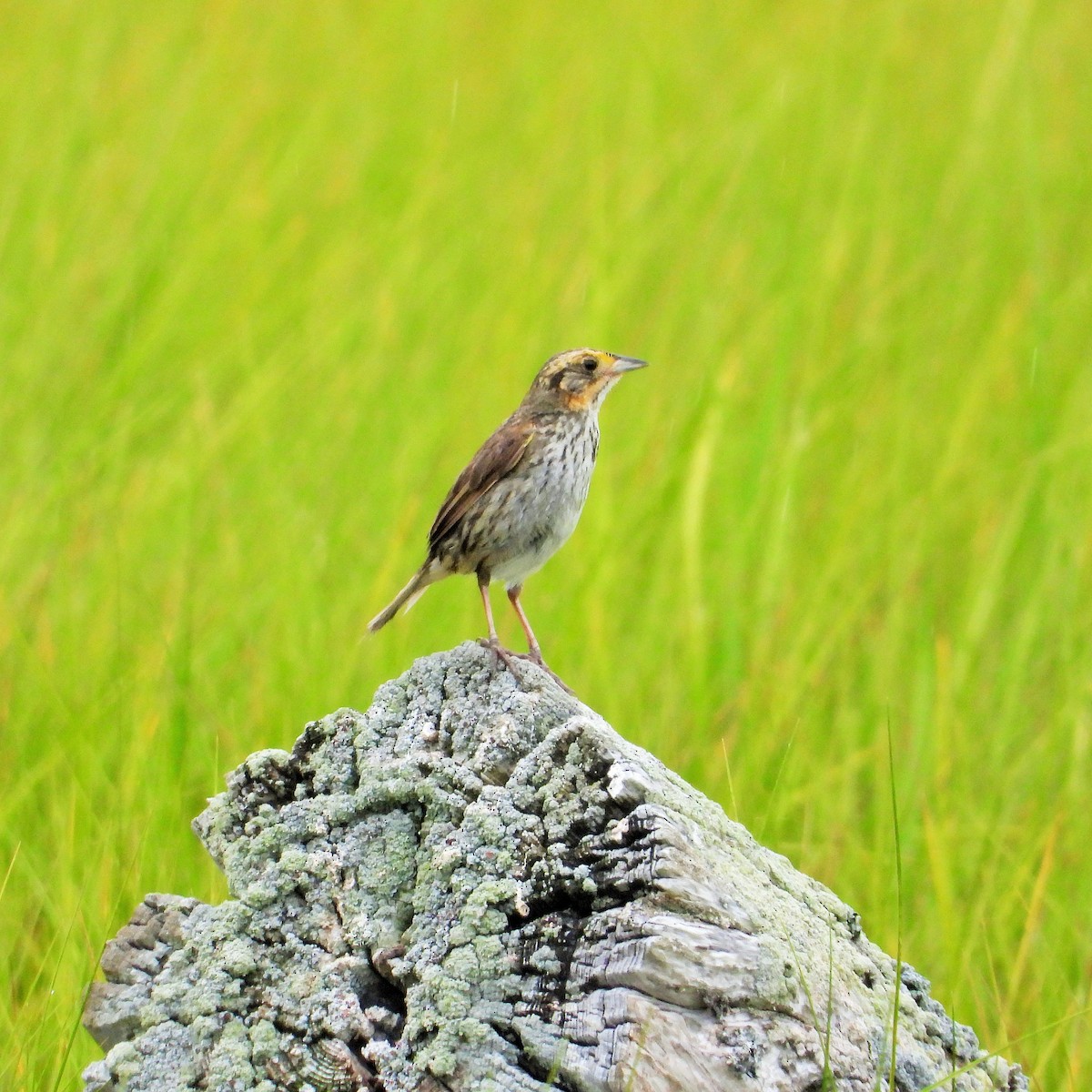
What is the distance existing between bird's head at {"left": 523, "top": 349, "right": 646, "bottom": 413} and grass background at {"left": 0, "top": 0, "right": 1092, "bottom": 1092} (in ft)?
3.23

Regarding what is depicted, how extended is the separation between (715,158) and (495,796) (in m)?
6.37

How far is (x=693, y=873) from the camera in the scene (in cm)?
227

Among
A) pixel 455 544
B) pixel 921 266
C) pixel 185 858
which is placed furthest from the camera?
pixel 921 266

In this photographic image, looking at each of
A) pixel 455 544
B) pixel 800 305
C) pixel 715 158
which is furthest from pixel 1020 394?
pixel 455 544

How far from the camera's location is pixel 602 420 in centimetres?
637

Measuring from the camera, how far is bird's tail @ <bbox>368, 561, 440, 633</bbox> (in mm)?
4219

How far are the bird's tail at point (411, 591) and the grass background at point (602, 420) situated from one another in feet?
1.27

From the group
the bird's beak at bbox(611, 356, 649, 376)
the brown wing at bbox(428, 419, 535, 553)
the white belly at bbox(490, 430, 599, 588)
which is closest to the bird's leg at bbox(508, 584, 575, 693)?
the white belly at bbox(490, 430, 599, 588)

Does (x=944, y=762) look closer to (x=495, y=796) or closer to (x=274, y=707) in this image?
(x=274, y=707)

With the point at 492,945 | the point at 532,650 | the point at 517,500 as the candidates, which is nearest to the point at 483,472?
the point at 517,500

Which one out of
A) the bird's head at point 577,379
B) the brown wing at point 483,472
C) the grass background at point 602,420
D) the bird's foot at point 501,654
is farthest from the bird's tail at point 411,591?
the bird's foot at point 501,654

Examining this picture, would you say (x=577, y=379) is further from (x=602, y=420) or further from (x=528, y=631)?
(x=602, y=420)

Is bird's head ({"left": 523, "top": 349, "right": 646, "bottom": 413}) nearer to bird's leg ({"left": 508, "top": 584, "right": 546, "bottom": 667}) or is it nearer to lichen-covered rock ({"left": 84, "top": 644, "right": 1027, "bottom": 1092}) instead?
bird's leg ({"left": 508, "top": 584, "right": 546, "bottom": 667})

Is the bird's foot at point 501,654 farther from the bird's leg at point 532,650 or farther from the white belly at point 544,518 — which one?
the white belly at point 544,518
